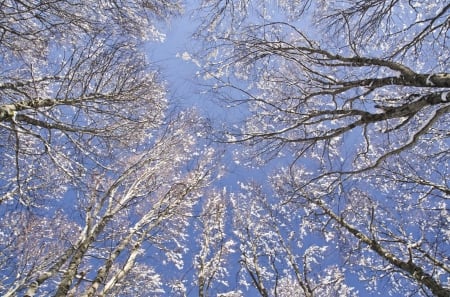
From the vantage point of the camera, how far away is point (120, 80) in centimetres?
399

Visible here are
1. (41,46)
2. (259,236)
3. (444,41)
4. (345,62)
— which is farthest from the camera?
(259,236)

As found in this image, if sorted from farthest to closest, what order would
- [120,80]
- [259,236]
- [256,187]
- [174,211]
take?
[256,187], [259,236], [174,211], [120,80]

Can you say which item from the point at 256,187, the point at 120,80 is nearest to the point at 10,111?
the point at 120,80

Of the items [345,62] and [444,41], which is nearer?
[345,62]

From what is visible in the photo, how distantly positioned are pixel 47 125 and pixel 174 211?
3876 mm

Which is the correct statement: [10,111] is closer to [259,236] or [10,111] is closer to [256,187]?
[259,236]

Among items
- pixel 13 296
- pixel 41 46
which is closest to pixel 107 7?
pixel 41 46

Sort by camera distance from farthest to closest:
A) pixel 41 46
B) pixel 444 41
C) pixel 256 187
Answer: pixel 256 187 → pixel 41 46 → pixel 444 41

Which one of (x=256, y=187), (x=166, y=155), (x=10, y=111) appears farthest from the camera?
(x=256, y=187)

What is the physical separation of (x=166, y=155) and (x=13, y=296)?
4129 millimetres

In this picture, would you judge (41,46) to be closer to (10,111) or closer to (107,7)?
(107,7)

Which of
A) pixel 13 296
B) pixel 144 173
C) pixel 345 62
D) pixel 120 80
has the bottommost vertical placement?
pixel 13 296

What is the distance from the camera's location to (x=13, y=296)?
618 centimetres

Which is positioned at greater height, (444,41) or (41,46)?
(444,41)
